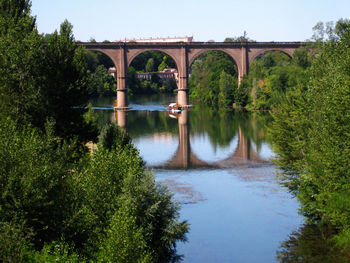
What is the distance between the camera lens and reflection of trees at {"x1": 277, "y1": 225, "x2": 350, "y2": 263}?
22.9 metres

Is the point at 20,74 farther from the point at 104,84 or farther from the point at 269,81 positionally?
the point at 104,84

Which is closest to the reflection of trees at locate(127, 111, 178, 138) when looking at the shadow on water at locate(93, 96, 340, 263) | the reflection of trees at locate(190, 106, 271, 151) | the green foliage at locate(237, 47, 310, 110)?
the shadow on water at locate(93, 96, 340, 263)

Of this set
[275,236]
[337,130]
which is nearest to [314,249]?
[275,236]

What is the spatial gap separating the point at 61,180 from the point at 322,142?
1176 centimetres

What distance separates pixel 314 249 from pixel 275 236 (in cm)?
253

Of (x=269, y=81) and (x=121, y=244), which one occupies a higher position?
(x=269, y=81)

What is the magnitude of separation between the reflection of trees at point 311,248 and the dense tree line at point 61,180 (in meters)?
5.18

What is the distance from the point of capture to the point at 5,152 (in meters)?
17.8

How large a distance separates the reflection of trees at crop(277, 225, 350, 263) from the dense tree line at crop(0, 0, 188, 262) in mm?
5176

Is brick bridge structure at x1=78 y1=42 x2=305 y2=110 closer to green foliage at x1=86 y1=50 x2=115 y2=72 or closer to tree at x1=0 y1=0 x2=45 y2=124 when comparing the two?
green foliage at x1=86 y1=50 x2=115 y2=72

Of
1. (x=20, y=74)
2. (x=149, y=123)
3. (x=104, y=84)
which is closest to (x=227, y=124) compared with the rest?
(x=149, y=123)

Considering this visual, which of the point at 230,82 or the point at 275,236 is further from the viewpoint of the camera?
the point at 230,82

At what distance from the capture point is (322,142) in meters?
23.6

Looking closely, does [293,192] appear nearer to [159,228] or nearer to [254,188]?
[254,188]
